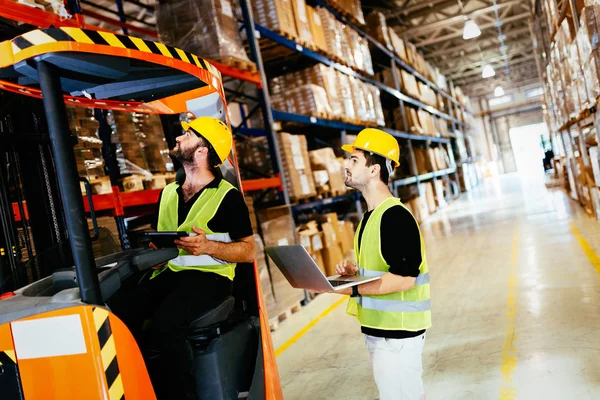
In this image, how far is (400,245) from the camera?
2150mm

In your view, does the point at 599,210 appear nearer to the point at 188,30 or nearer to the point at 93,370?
the point at 188,30

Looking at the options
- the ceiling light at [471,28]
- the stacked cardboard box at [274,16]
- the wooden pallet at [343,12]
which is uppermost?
the ceiling light at [471,28]

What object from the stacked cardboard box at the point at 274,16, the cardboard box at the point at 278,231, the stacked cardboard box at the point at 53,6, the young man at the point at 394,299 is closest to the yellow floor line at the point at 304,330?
the cardboard box at the point at 278,231

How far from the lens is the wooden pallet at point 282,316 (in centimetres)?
572

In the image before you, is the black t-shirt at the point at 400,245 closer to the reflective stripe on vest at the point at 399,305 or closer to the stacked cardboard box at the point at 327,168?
the reflective stripe on vest at the point at 399,305

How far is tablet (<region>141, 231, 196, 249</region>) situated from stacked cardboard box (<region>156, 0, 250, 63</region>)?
374 centimetres

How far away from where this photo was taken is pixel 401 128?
14586mm

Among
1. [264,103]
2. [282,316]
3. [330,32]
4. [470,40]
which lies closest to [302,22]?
[330,32]

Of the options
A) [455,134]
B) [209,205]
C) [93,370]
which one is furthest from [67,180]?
[455,134]

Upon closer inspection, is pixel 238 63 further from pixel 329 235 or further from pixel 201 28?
pixel 329 235

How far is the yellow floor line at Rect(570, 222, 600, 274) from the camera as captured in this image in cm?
598

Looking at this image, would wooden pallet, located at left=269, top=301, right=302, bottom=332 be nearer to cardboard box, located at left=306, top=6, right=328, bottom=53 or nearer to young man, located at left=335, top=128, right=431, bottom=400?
young man, located at left=335, top=128, right=431, bottom=400

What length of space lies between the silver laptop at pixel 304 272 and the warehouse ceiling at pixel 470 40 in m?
14.8

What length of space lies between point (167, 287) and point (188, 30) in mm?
4054
